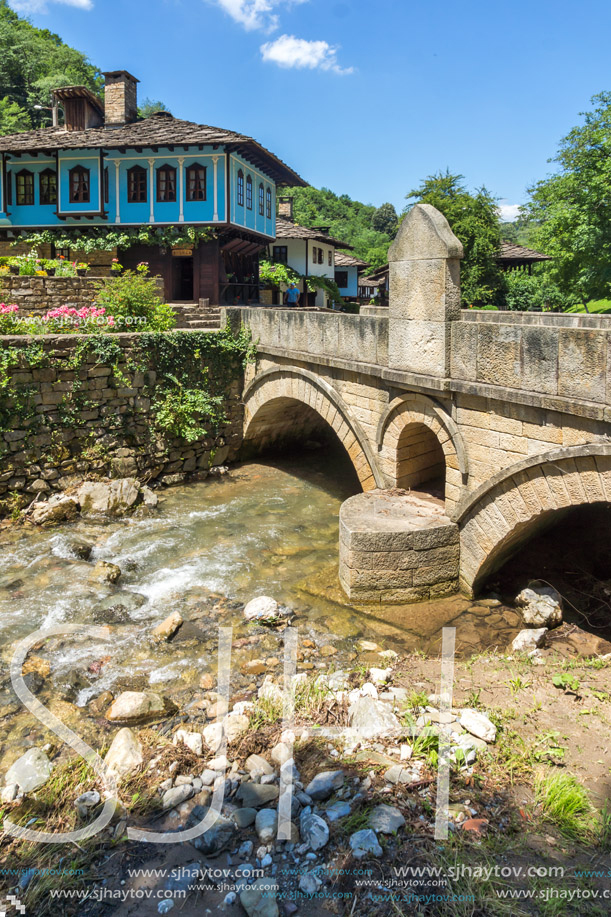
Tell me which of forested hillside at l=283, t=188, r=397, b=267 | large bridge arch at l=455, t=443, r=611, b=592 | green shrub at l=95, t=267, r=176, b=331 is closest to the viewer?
large bridge arch at l=455, t=443, r=611, b=592

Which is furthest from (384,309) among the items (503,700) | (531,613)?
(503,700)

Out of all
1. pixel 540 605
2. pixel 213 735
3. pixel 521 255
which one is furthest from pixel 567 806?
pixel 521 255

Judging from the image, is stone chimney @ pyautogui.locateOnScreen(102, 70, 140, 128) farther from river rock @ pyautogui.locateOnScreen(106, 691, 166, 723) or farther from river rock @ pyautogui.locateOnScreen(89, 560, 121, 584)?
river rock @ pyautogui.locateOnScreen(106, 691, 166, 723)

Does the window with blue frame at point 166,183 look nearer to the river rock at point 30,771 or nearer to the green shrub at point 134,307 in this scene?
the green shrub at point 134,307

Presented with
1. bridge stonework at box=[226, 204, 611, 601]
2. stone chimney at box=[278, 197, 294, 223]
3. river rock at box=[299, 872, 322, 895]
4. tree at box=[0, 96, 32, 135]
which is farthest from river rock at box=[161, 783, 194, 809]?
tree at box=[0, 96, 32, 135]

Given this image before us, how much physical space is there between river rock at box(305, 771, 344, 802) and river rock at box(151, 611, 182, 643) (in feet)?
11.4

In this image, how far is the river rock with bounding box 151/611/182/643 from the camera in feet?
24.9

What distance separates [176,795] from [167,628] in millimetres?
3205

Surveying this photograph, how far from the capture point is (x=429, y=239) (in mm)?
7980

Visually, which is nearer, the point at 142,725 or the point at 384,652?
the point at 142,725

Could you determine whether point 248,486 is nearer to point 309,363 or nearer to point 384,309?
point 309,363

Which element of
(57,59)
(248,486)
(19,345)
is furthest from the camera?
(57,59)

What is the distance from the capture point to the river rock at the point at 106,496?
11633 mm

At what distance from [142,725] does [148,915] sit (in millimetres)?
2389
